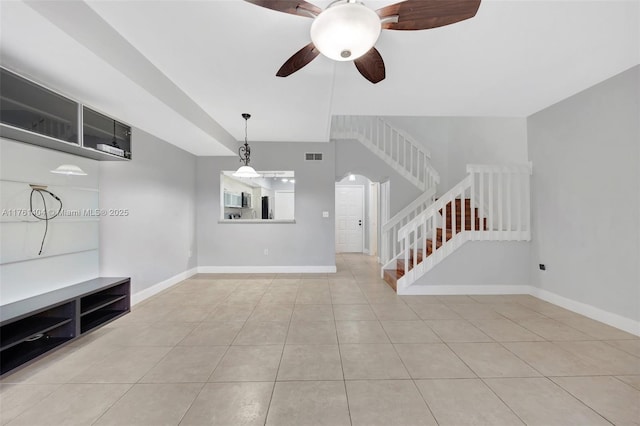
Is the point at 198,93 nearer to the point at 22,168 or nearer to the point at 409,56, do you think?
the point at 22,168

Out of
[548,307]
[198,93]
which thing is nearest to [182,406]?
[198,93]

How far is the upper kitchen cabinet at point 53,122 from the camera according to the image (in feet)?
6.45

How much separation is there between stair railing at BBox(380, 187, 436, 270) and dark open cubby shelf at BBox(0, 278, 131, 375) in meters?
4.53

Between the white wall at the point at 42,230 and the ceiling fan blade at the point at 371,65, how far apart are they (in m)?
3.00

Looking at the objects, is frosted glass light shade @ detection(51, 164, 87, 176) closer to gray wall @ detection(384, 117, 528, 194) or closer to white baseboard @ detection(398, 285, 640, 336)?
white baseboard @ detection(398, 285, 640, 336)

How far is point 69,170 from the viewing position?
2820mm

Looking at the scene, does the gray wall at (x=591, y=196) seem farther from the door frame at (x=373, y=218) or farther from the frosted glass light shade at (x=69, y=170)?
the frosted glass light shade at (x=69, y=170)

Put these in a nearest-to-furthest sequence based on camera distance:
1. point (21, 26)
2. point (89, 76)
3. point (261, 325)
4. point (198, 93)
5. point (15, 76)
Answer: point (21, 26) → point (15, 76) → point (89, 76) → point (261, 325) → point (198, 93)

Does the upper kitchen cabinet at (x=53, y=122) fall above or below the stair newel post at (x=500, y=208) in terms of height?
above

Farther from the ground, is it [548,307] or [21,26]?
[21,26]

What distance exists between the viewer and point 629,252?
280 cm

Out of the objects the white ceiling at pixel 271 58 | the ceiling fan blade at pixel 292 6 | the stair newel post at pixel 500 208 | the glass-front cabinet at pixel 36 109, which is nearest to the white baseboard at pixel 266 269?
the white ceiling at pixel 271 58

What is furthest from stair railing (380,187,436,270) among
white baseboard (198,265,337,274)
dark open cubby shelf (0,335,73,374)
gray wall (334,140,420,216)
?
dark open cubby shelf (0,335,73,374)

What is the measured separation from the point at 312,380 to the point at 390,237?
4.23m
